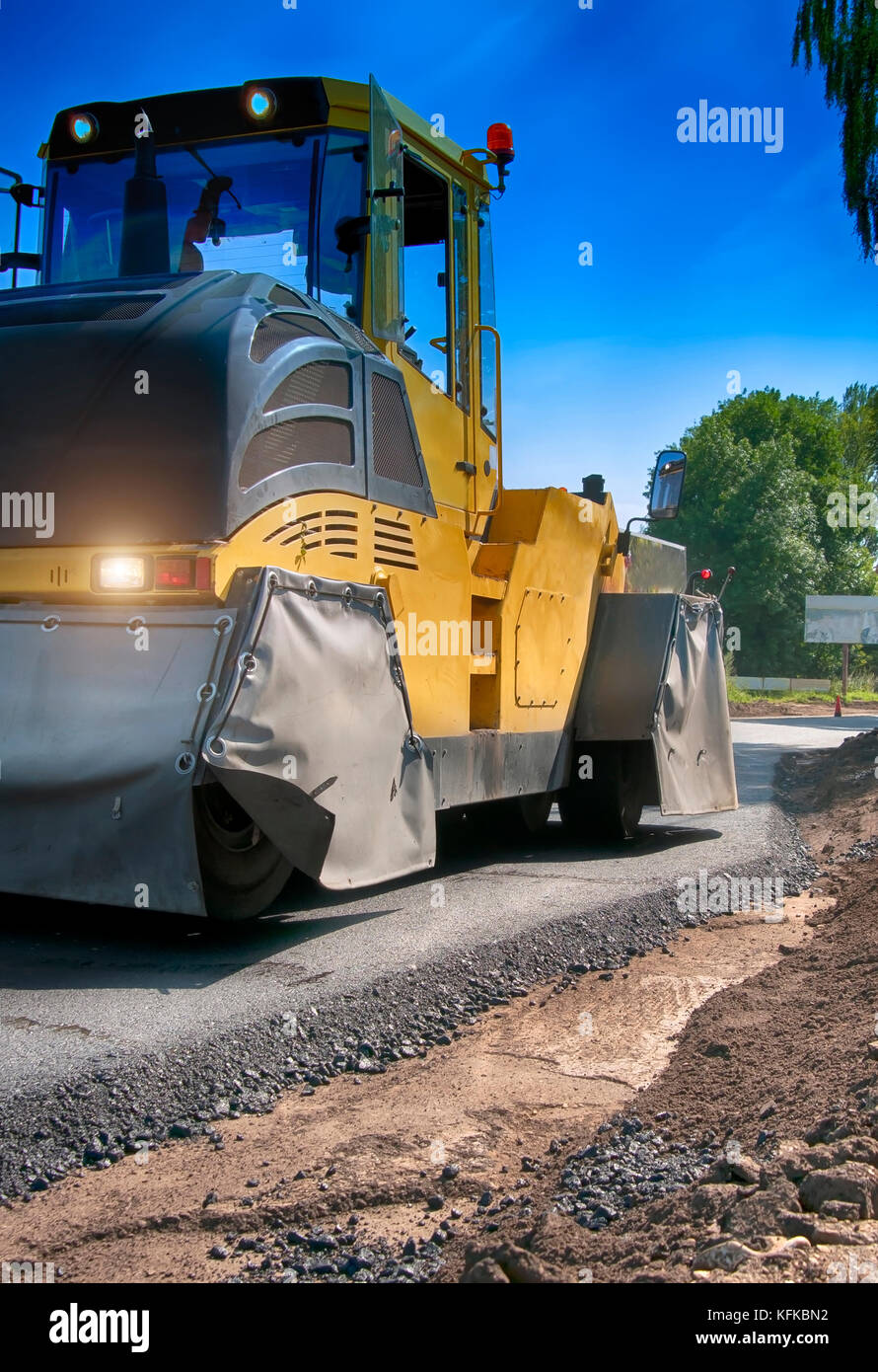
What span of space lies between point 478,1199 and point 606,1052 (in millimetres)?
1307

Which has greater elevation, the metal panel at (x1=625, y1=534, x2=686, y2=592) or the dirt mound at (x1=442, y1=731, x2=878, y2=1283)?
the metal panel at (x1=625, y1=534, x2=686, y2=592)

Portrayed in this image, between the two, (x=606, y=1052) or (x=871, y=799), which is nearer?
(x=606, y=1052)

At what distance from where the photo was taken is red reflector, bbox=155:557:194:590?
14.5 feet

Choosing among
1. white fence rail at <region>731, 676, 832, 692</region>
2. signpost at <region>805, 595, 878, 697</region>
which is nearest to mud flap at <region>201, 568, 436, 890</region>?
signpost at <region>805, 595, 878, 697</region>

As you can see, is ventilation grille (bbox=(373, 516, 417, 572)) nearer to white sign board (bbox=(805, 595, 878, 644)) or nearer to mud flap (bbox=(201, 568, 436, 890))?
mud flap (bbox=(201, 568, 436, 890))

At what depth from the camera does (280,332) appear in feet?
16.4

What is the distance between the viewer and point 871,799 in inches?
431

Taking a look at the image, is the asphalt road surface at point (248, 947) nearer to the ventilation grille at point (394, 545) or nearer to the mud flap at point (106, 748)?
the mud flap at point (106, 748)

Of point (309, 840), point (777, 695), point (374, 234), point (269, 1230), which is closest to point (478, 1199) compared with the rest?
point (269, 1230)

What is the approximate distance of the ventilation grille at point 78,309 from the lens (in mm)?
4891

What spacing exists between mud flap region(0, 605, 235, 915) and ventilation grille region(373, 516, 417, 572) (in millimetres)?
1229

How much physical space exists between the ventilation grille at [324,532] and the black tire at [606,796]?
334 cm

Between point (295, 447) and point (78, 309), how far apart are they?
1036 millimetres
